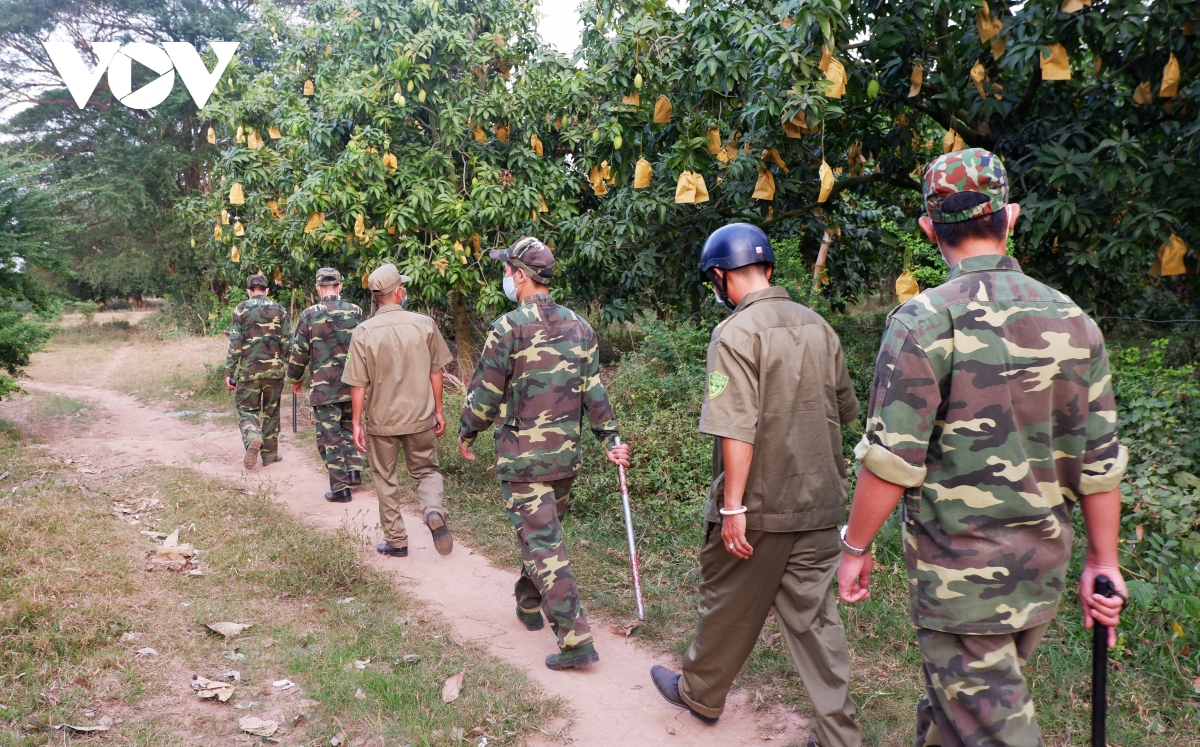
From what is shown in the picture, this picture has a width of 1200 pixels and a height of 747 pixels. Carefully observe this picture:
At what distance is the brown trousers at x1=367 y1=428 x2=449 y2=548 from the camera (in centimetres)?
602

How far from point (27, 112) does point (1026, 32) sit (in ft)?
87.2

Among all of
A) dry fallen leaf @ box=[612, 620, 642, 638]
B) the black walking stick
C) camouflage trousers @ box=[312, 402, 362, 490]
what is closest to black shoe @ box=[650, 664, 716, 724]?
dry fallen leaf @ box=[612, 620, 642, 638]

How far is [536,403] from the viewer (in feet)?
14.5

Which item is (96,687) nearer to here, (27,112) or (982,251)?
(982,251)

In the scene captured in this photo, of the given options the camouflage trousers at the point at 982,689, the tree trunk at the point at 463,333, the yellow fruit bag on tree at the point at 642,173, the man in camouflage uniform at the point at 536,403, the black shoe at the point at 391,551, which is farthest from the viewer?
the tree trunk at the point at 463,333

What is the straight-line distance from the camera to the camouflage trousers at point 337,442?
299 inches

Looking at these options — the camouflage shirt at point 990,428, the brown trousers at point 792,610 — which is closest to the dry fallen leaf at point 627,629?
the brown trousers at point 792,610

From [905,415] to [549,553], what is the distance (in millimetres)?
2417

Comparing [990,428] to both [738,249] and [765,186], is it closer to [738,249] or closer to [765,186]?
[738,249]

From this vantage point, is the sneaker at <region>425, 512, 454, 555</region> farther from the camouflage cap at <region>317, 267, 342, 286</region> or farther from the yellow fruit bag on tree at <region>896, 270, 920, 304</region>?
the yellow fruit bag on tree at <region>896, 270, 920, 304</region>

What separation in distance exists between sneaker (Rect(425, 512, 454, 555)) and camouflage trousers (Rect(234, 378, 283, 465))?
3.85 metres

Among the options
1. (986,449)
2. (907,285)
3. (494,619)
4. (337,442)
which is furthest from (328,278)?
(986,449)

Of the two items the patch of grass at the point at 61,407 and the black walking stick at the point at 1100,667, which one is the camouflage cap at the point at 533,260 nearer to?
the black walking stick at the point at 1100,667

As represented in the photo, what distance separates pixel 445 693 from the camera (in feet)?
12.9
